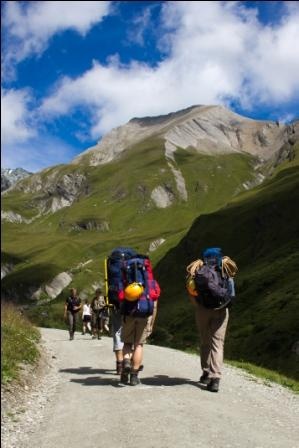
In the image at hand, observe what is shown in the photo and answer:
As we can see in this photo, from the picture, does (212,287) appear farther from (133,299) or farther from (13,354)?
(13,354)

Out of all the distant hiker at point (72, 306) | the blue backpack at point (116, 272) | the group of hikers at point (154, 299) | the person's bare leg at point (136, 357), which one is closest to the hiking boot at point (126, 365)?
the group of hikers at point (154, 299)

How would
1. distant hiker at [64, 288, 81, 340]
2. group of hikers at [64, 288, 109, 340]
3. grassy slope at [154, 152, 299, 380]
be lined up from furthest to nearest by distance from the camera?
1. grassy slope at [154, 152, 299, 380]
2. group of hikers at [64, 288, 109, 340]
3. distant hiker at [64, 288, 81, 340]

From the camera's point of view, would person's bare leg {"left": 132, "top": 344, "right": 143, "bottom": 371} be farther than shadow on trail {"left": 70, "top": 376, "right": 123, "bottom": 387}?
No

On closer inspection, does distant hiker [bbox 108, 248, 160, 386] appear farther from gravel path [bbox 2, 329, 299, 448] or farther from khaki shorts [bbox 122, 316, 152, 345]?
gravel path [bbox 2, 329, 299, 448]

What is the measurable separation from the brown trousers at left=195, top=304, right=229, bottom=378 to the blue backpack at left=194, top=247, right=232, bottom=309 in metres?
0.37

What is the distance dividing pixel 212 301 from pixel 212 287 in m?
0.37

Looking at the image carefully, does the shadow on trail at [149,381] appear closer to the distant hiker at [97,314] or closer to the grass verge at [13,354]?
the grass verge at [13,354]

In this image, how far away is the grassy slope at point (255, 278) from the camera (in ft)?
125

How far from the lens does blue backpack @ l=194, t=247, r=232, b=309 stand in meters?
12.9

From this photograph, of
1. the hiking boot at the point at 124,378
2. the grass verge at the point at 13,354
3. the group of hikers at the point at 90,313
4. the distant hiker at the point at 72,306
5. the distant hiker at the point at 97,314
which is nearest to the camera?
the grass verge at the point at 13,354

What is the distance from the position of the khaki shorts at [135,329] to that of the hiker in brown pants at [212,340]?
53.0 inches

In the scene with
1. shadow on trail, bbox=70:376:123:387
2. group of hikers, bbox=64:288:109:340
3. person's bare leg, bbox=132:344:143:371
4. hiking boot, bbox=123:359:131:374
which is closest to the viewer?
person's bare leg, bbox=132:344:143:371

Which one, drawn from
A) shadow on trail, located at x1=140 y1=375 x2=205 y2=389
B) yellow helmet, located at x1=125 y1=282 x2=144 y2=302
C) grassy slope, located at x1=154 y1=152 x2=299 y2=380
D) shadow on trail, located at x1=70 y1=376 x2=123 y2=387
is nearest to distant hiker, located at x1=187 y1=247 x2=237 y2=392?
shadow on trail, located at x1=140 y1=375 x2=205 y2=389

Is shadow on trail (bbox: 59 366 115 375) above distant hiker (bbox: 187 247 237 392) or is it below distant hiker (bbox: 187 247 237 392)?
below
